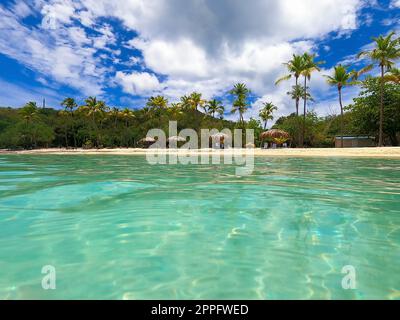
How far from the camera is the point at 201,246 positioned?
9.66 feet

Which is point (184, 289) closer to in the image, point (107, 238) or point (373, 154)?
point (107, 238)

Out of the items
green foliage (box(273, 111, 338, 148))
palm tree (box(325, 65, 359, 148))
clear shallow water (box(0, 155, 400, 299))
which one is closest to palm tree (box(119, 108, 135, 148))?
green foliage (box(273, 111, 338, 148))

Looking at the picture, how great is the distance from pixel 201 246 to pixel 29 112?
5596 centimetres

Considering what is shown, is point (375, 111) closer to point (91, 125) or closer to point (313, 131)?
point (313, 131)

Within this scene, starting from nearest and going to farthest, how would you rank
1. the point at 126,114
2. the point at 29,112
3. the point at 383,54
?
the point at 383,54 < the point at 29,112 < the point at 126,114

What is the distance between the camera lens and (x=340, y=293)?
2.06m

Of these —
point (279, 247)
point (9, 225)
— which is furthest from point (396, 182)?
point (9, 225)

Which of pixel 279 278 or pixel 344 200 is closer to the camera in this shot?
pixel 279 278

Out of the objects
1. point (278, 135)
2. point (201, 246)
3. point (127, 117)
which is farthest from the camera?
point (127, 117)

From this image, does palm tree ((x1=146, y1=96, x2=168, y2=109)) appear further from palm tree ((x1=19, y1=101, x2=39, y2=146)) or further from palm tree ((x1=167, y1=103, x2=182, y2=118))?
palm tree ((x1=19, y1=101, x2=39, y2=146))

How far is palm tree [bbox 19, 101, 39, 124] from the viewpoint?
48.6 meters

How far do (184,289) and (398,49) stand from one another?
106ft

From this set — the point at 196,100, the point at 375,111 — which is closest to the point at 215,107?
the point at 196,100

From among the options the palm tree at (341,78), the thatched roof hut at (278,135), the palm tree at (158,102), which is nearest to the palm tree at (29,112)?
the palm tree at (158,102)
